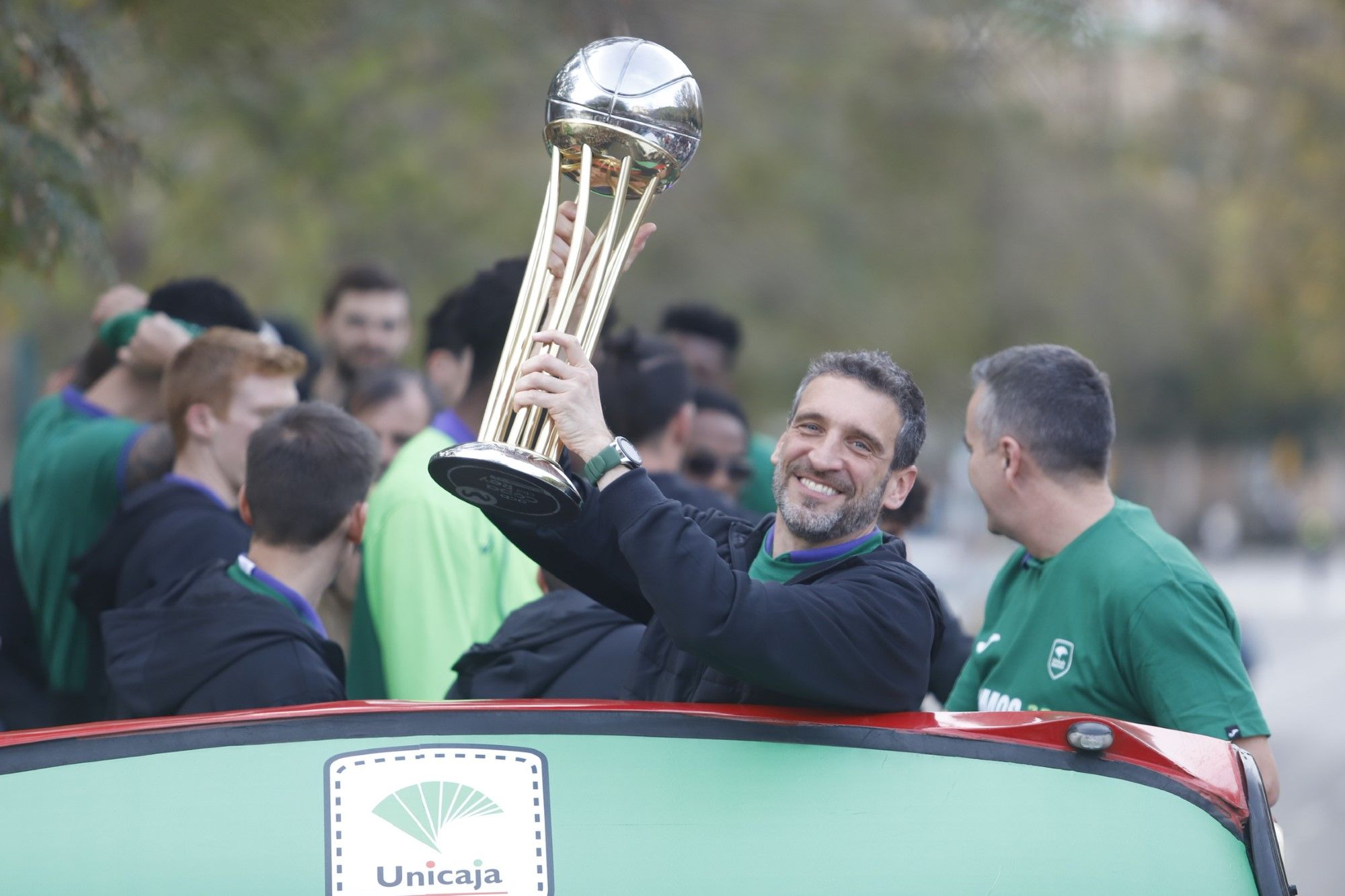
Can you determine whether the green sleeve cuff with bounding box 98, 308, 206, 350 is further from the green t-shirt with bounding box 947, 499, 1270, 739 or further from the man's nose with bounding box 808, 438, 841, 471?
the green t-shirt with bounding box 947, 499, 1270, 739

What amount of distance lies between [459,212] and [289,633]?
364 inches

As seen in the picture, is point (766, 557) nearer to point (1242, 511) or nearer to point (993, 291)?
point (993, 291)

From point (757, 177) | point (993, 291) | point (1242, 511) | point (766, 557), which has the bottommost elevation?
point (766, 557)

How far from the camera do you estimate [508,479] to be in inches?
101

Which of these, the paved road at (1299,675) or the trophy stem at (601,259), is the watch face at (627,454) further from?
the paved road at (1299,675)

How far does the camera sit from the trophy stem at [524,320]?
272 centimetres

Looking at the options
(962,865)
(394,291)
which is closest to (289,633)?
(962,865)

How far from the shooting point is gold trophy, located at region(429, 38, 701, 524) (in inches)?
107

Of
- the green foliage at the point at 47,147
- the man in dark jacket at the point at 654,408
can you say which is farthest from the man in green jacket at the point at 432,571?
the green foliage at the point at 47,147

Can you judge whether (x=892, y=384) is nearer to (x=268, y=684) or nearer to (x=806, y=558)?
(x=806, y=558)

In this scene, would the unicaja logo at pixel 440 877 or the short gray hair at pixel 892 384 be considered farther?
the short gray hair at pixel 892 384

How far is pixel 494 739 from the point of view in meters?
2.28

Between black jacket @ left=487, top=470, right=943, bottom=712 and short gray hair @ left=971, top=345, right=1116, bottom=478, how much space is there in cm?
79

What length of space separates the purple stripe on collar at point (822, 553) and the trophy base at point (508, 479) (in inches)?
18.6
